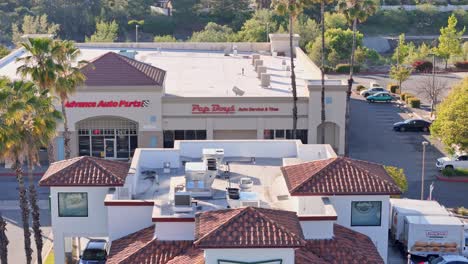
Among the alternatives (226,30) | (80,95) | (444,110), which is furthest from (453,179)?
(226,30)

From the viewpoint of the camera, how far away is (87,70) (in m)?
62.6

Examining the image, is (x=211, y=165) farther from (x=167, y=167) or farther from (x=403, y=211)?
(x=403, y=211)

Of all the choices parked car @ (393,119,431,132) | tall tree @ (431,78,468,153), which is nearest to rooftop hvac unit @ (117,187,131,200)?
tall tree @ (431,78,468,153)

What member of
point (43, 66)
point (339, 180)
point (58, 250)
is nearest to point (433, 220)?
point (339, 180)

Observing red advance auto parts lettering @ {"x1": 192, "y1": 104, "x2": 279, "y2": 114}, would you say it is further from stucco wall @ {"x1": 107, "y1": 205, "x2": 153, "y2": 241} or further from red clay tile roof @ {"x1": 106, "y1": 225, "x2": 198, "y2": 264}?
red clay tile roof @ {"x1": 106, "y1": 225, "x2": 198, "y2": 264}

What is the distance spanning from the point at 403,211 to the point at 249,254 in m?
19.9

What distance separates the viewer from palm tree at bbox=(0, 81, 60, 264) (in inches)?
1528

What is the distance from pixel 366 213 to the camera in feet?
119

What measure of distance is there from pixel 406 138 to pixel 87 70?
90.8 feet

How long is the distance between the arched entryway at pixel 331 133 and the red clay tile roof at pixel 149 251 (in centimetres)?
3171

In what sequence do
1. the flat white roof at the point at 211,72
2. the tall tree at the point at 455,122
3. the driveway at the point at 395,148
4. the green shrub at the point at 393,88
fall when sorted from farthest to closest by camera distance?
the green shrub at the point at 393,88, the flat white roof at the point at 211,72, the tall tree at the point at 455,122, the driveway at the point at 395,148

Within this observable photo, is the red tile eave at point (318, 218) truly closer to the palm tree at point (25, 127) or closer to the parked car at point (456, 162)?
the palm tree at point (25, 127)

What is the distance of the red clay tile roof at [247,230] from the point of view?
29.3m

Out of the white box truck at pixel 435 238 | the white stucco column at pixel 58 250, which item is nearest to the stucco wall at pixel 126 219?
the white stucco column at pixel 58 250
